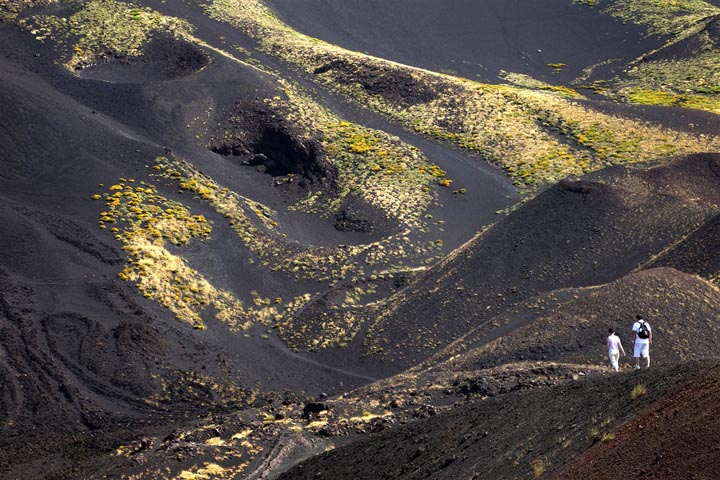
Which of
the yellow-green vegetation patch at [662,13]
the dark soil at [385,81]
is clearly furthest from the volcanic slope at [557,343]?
the yellow-green vegetation patch at [662,13]

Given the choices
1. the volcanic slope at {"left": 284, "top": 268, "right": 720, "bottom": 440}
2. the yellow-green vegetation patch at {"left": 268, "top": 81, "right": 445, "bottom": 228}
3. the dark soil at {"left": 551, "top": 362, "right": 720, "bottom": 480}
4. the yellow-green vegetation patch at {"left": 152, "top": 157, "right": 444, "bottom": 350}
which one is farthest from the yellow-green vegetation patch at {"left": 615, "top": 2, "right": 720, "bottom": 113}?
the dark soil at {"left": 551, "top": 362, "right": 720, "bottom": 480}

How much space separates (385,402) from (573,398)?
33.2 ft

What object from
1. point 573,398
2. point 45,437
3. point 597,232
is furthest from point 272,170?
point 573,398

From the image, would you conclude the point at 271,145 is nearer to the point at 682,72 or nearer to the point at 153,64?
the point at 153,64

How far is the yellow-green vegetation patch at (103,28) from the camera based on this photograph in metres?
70.8

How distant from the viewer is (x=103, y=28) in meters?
72.9

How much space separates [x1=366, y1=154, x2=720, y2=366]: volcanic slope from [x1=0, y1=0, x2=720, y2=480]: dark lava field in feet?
0.52

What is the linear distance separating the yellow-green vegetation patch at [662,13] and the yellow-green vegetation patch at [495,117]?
56.1 feet

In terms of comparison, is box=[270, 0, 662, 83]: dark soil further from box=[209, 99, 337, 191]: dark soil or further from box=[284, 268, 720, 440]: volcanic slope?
box=[284, 268, 720, 440]: volcanic slope

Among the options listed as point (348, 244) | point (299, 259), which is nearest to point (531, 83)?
point (348, 244)

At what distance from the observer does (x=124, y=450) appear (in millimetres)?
33375

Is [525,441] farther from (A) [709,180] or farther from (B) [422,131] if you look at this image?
(B) [422,131]

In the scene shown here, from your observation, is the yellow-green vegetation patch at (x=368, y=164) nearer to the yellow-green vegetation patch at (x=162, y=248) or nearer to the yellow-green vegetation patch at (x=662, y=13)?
the yellow-green vegetation patch at (x=162, y=248)

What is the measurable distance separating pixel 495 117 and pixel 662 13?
102 feet
